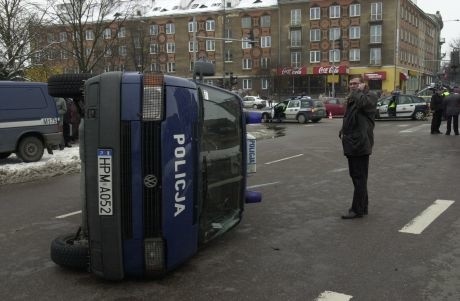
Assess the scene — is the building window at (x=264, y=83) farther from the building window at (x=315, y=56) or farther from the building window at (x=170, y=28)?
the building window at (x=170, y=28)

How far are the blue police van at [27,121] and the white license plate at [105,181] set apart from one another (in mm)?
8936

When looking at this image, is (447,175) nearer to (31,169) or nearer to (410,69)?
(31,169)

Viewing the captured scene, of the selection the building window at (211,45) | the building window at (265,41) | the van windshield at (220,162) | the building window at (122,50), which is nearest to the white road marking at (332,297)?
the van windshield at (220,162)

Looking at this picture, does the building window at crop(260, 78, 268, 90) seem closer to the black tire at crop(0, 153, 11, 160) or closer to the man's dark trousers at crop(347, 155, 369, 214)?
the black tire at crop(0, 153, 11, 160)

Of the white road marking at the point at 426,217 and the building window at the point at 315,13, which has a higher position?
the building window at the point at 315,13

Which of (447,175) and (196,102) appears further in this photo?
(447,175)

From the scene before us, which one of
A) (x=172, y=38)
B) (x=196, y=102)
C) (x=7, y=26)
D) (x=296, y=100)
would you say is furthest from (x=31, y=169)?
(x=172, y=38)

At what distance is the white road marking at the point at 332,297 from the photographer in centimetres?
413

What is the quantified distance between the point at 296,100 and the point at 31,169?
22.3m

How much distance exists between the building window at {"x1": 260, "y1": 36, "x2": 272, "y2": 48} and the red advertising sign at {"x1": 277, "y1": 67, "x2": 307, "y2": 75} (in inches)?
209

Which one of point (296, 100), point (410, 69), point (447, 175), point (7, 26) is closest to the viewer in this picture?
point (447, 175)

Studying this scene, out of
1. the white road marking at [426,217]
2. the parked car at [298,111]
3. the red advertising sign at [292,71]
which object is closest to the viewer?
the white road marking at [426,217]

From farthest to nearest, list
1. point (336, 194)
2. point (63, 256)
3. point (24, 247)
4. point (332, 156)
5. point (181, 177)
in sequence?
point (332, 156), point (336, 194), point (24, 247), point (63, 256), point (181, 177)

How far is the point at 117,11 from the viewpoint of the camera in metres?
33.1
